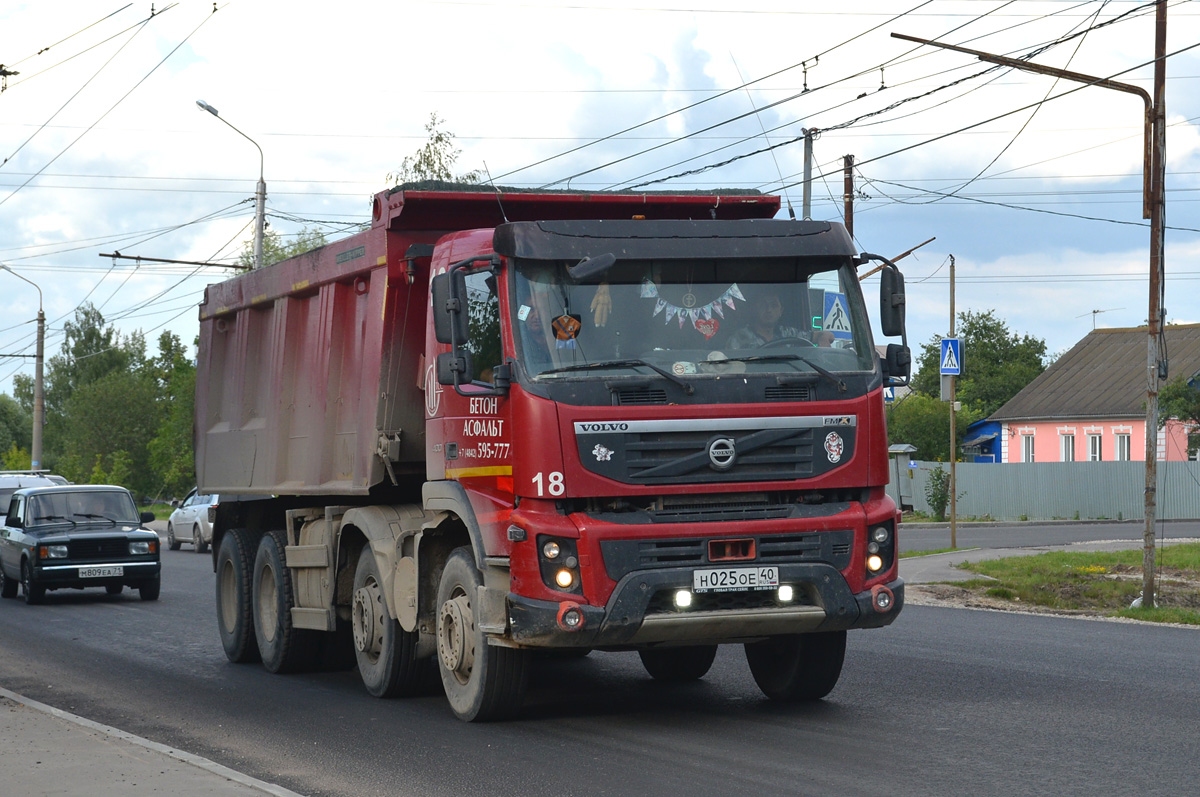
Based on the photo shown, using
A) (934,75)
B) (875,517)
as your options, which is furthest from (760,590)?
(934,75)

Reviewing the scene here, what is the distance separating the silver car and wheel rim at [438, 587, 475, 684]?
26009 mm

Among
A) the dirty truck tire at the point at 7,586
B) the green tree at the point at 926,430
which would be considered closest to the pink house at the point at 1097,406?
the green tree at the point at 926,430

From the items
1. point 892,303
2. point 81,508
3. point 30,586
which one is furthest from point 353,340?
point 81,508

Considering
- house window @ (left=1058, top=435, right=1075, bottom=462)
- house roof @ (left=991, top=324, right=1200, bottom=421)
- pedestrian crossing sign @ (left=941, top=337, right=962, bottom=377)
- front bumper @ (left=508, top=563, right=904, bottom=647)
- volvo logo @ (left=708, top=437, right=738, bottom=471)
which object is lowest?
front bumper @ (left=508, top=563, right=904, bottom=647)

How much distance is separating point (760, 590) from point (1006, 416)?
54.6 metres

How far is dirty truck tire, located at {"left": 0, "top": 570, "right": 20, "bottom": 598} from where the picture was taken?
21.9 m

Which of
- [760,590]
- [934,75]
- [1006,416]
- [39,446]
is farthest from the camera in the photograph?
[1006,416]

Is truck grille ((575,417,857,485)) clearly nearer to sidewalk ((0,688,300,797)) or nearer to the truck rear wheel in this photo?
the truck rear wheel

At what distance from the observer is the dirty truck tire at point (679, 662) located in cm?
1102

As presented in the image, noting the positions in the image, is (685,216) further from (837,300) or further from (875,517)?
(875,517)

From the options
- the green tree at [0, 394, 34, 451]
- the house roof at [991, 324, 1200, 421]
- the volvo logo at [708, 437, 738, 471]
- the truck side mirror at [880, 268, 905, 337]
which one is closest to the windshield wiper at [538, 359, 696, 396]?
the volvo logo at [708, 437, 738, 471]

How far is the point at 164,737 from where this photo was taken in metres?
9.09

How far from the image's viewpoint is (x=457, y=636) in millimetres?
8961

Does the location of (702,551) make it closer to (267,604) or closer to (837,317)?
(837,317)
